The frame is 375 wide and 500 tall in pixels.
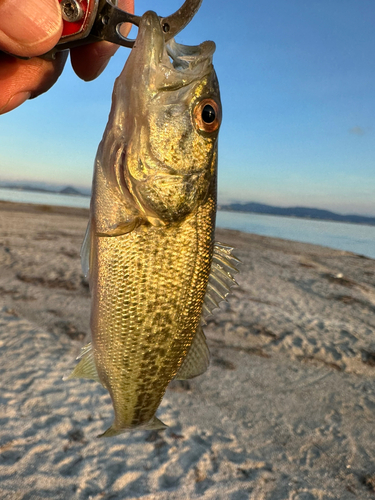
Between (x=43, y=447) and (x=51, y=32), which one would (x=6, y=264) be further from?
(x=51, y=32)

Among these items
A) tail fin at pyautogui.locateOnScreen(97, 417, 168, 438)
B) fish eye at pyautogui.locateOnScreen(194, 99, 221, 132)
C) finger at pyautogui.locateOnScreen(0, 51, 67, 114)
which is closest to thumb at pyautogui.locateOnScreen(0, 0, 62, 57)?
finger at pyautogui.locateOnScreen(0, 51, 67, 114)

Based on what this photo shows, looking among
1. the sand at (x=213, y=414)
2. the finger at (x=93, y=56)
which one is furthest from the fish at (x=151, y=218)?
the sand at (x=213, y=414)

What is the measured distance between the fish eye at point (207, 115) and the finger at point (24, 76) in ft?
3.78

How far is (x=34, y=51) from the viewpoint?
212cm

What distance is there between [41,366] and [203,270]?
350 centimetres

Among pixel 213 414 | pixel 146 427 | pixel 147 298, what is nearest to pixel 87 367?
pixel 146 427

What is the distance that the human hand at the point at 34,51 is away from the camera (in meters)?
1.95

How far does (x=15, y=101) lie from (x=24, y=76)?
0.79 ft

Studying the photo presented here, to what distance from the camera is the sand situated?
3.37m

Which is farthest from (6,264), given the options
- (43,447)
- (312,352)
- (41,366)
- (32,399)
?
(312,352)

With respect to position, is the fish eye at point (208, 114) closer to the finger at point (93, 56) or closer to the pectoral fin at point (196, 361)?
the finger at point (93, 56)

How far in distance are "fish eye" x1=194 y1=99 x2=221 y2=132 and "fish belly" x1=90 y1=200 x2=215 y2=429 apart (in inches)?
16.3

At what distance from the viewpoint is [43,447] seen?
352 cm

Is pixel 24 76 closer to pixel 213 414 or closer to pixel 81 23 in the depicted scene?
pixel 81 23
